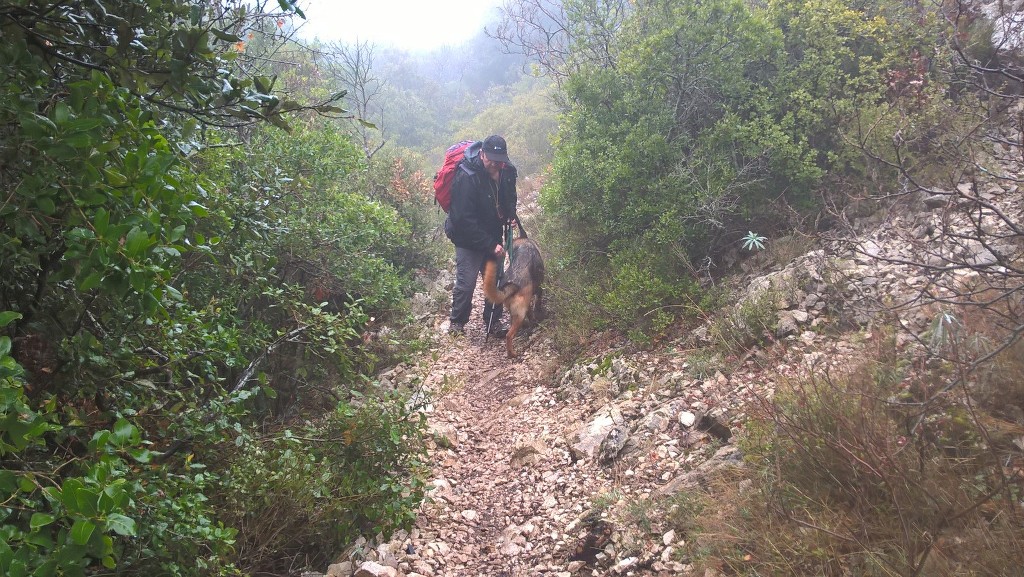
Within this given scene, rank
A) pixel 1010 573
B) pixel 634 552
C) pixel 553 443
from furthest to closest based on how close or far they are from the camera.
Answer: pixel 553 443
pixel 634 552
pixel 1010 573

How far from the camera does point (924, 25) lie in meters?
5.74

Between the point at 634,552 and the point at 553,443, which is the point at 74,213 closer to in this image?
the point at 634,552

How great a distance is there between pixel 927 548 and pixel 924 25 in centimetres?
610

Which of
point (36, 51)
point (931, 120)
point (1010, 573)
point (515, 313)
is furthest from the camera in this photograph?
point (515, 313)

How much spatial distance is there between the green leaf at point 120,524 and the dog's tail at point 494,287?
5.65 m

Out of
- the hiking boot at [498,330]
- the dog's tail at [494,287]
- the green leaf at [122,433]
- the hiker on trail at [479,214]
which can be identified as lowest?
the hiking boot at [498,330]

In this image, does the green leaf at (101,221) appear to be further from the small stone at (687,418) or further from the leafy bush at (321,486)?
the small stone at (687,418)

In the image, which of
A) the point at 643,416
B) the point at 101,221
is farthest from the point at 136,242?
the point at 643,416

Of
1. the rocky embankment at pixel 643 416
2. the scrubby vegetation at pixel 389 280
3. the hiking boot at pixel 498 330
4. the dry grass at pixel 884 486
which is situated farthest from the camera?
the hiking boot at pixel 498 330

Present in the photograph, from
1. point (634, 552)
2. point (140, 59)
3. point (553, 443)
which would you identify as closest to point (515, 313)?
point (553, 443)

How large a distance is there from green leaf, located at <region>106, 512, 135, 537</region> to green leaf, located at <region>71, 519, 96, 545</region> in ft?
0.10

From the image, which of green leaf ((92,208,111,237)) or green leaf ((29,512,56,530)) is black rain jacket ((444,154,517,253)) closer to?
green leaf ((92,208,111,237))

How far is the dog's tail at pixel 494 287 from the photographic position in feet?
22.2

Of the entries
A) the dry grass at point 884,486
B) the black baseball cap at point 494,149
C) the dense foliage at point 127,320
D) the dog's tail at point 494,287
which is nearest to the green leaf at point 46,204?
the dense foliage at point 127,320
